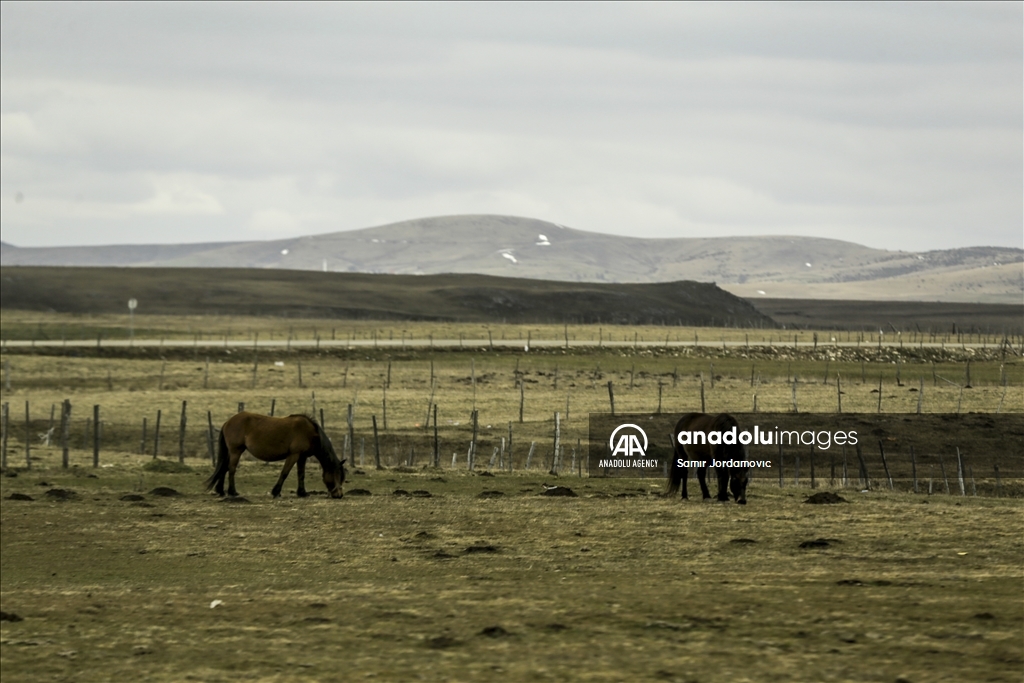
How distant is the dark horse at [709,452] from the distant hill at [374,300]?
118 metres

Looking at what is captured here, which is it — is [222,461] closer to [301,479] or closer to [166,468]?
[301,479]

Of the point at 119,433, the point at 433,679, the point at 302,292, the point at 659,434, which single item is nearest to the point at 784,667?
the point at 433,679

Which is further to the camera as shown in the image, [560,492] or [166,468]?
[166,468]

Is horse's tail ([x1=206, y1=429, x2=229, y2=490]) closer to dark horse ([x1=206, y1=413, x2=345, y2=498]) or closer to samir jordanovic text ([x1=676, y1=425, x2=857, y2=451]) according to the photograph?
dark horse ([x1=206, y1=413, x2=345, y2=498])

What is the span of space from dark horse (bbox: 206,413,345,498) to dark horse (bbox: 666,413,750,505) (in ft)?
22.1

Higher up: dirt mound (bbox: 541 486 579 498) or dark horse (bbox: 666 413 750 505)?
dark horse (bbox: 666 413 750 505)

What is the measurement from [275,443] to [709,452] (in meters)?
8.63

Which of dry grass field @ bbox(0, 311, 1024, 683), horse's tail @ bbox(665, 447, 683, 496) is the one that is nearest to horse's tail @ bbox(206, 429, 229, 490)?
dry grass field @ bbox(0, 311, 1024, 683)

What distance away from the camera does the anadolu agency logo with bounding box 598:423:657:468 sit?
3156 centimetres

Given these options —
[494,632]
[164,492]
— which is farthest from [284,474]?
[494,632]

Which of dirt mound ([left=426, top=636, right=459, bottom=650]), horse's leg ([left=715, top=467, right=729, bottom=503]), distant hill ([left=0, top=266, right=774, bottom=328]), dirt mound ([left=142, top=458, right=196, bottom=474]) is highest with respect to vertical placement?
distant hill ([left=0, top=266, right=774, bottom=328])

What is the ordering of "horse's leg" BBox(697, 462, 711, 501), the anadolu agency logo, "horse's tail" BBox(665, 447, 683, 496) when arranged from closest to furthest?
"horse's leg" BBox(697, 462, 711, 501) < "horse's tail" BBox(665, 447, 683, 496) < the anadolu agency logo

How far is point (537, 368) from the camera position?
67.9 meters

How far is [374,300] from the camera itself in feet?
539
